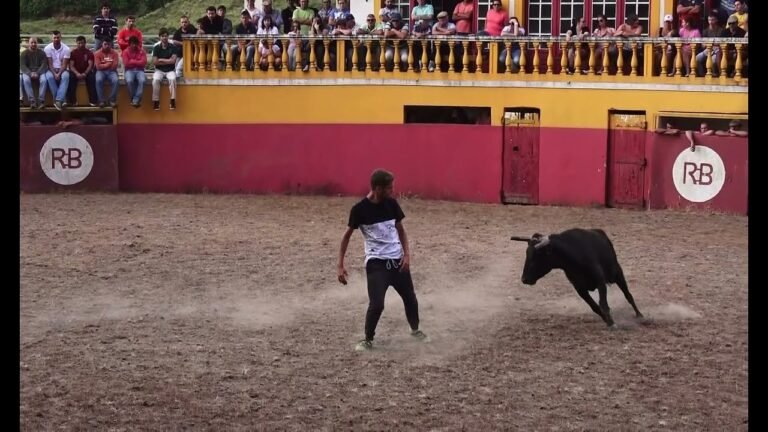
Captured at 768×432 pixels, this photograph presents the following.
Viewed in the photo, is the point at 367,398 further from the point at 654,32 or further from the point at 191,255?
the point at 654,32

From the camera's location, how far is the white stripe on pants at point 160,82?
2370 cm

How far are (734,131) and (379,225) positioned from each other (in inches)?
445

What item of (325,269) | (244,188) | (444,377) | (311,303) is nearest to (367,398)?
(444,377)

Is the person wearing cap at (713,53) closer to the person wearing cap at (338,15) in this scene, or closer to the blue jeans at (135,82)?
the person wearing cap at (338,15)

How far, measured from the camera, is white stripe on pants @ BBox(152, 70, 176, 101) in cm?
2370

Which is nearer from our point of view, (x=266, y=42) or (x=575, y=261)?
(x=575, y=261)

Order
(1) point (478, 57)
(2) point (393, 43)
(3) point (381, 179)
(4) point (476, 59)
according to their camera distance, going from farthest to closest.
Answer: (2) point (393, 43)
(4) point (476, 59)
(1) point (478, 57)
(3) point (381, 179)

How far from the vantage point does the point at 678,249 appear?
18.3 meters

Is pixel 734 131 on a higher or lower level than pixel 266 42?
lower

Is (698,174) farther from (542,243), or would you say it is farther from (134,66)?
(134,66)

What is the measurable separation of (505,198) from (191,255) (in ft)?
23.7

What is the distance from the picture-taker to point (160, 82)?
23.9 meters

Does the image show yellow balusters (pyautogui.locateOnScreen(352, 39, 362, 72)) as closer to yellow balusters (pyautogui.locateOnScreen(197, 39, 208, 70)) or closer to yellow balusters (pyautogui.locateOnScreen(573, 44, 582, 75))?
yellow balusters (pyautogui.locateOnScreen(197, 39, 208, 70))

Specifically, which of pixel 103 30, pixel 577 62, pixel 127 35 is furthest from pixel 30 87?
pixel 577 62
